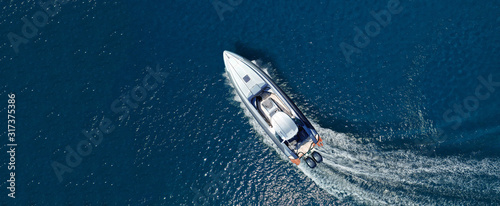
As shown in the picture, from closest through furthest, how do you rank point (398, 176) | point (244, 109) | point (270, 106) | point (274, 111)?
1. point (274, 111)
2. point (270, 106)
3. point (398, 176)
4. point (244, 109)

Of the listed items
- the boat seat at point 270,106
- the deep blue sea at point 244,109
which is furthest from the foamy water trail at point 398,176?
the boat seat at point 270,106

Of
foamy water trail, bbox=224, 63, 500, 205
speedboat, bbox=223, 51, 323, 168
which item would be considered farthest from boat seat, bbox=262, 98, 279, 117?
foamy water trail, bbox=224, 63, 500, 205

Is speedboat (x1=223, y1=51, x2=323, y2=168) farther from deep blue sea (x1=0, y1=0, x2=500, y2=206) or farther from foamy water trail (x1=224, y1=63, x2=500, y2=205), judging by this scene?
foamy water trail (x1=224, y1=63, x2=500, y2=205)

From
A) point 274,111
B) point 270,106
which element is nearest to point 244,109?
point 270,106

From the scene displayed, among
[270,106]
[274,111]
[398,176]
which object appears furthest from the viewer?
[398,176]

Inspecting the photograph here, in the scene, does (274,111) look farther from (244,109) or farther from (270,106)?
(244,109)

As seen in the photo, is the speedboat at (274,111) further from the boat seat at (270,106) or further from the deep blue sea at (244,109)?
the deep blue sea at (244,109)

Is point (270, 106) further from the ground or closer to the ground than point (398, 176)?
further from the ground

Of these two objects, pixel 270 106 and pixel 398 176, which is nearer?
pixel 270 106
